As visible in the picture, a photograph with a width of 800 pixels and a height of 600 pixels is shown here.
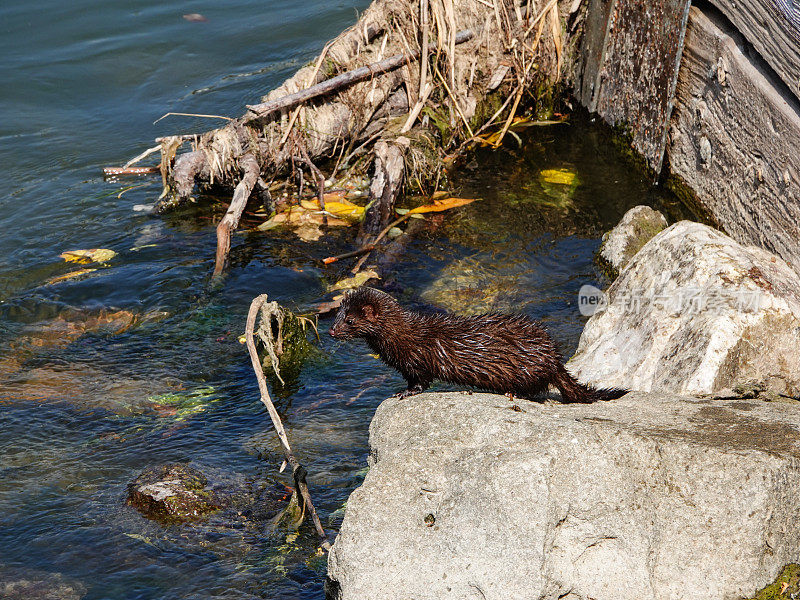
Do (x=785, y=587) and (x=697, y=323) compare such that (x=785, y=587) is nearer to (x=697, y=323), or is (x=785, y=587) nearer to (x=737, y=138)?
(x=697, y=323)

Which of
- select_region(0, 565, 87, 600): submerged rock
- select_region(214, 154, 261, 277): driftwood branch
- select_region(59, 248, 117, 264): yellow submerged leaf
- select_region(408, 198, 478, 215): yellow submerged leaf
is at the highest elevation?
select_region(214, 154, 261, 277): driftwood branch

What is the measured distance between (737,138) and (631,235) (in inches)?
43.3

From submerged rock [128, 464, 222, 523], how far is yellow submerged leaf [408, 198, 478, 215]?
405 centimetres

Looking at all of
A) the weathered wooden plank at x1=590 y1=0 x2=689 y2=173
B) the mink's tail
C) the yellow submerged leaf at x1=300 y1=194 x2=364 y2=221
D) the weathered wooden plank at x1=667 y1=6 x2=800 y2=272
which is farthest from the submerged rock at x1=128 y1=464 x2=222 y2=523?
the weathered wooden plank at x1=590 y1=0 x2=689 y2=173

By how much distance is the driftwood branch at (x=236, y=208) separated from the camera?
751 centimetres

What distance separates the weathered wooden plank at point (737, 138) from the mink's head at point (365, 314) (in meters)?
2.88

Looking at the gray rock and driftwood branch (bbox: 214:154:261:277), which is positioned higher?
driftwood branch (bbox: 214:154:261:277)

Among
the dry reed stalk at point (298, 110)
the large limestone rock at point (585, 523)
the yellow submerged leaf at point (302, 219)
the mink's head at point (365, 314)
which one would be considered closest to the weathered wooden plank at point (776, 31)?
the large limestone rock at point (585, 523)

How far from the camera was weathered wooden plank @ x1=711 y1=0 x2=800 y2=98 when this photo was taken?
5348 millimetres

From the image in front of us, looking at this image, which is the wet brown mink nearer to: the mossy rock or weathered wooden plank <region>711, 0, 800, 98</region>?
the mossy rock

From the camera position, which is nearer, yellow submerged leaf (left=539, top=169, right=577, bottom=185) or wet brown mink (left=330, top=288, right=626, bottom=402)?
wet brown mink (left=330, top=288, right=626, bottom=402)

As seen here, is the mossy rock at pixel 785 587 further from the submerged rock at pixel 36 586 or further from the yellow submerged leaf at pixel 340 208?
the yellow submerged leaf at pixel 340 208

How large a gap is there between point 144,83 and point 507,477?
33.4 ft

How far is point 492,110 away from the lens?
9539mm
